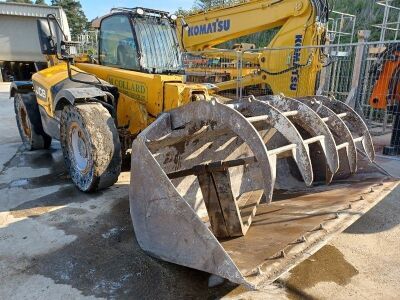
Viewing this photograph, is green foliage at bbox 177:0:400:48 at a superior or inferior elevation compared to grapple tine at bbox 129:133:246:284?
superior

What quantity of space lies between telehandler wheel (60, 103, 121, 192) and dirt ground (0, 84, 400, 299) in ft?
0.70

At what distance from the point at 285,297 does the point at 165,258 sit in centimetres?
88

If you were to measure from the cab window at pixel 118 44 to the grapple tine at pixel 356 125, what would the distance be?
8.17 ft

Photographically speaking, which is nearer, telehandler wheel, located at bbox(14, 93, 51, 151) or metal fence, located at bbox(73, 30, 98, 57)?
telehandler wheel, located at bbox(14, 93, 51, 151)

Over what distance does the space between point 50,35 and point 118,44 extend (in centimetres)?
92

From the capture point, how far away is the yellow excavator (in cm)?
244

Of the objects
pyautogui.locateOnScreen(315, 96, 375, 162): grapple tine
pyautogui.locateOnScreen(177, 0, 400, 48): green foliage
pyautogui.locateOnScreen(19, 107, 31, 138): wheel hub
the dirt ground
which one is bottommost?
the dirt ground

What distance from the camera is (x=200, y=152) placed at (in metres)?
3.51

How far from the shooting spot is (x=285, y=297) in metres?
2.53

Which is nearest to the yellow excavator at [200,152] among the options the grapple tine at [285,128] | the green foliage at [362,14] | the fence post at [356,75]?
the grapple tine at [285,128]

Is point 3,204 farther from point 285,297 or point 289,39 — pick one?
point 289,39

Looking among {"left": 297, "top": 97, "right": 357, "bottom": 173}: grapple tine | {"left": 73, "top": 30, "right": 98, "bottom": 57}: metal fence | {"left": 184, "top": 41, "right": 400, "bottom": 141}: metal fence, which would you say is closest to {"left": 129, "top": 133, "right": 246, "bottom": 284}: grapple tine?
{"left": 297, "top": 97, "right": 357, "bottom": 173}: grapple tine

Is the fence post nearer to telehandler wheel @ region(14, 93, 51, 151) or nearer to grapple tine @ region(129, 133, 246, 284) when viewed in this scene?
grapple tine @ region(129, 133, 246, 284)

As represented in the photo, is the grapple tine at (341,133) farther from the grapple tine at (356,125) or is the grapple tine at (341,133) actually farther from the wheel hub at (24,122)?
the wheel hub at (24,122)
